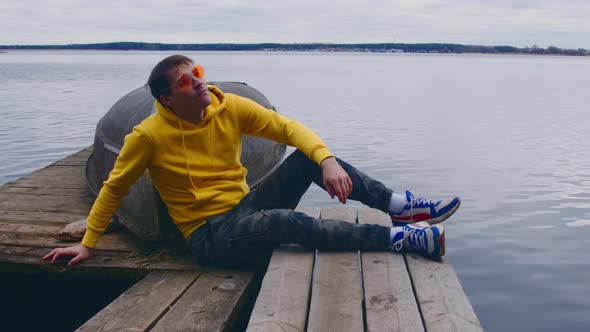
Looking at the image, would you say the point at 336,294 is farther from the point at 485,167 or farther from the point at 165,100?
the point at 485,167

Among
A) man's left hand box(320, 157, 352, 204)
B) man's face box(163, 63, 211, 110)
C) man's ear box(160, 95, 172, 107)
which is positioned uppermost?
man's face box(163, 63, 211, 110)

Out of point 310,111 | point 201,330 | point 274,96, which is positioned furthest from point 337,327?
point 274,96

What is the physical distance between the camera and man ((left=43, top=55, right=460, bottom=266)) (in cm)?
386

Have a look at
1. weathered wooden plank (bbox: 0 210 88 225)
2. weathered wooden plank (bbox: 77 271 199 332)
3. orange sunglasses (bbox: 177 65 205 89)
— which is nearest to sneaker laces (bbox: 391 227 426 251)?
weathered wooden plank (bbox: 77 271 199 332)

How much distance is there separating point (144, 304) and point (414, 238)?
1.78 metres

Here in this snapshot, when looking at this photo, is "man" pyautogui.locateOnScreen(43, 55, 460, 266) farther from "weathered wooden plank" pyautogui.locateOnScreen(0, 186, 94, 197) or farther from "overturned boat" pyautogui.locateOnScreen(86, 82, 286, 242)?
"weathered wooden plank" pyautogui.locateOnScreen(0, 186, 94, 197)

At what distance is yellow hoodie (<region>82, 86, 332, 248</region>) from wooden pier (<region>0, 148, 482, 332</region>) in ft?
1.35

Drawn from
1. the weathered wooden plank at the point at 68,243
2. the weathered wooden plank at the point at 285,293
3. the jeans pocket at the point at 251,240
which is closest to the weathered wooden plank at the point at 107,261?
the weathered wooden plank at the point at 68,243

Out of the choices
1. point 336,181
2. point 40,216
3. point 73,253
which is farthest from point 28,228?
point 336,181

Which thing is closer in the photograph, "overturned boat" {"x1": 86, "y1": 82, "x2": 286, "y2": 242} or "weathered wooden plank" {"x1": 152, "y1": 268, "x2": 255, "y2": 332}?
"weathered wooden plank" {"x1": 152, "y1": 268, "x2": 255, "y2": 332}

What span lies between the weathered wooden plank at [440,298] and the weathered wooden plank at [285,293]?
64 cm

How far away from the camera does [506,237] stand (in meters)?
8.07

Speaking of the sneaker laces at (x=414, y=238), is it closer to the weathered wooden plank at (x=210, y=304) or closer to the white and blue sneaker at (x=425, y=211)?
the white and blue sneaker at (x=425, y=211)

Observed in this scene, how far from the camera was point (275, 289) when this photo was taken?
352 cm
